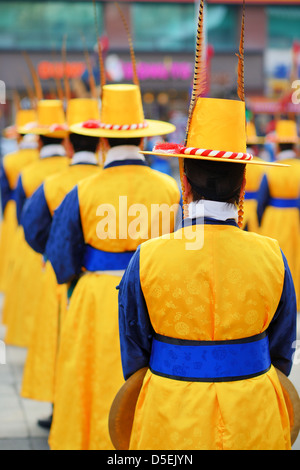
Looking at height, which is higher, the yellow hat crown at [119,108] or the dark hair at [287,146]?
the yellow hat crown at [119,108]

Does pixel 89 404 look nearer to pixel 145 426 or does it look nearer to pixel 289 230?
pixel 145 426

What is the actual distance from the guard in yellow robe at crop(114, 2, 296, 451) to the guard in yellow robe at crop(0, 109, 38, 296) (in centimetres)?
544

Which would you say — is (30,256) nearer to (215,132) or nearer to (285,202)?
(285,202)

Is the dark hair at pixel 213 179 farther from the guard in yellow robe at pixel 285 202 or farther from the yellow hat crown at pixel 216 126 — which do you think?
the guard in yellow robe at pixel 285 202

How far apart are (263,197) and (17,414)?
4002 mm

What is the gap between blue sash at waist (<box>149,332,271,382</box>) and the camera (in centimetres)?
236

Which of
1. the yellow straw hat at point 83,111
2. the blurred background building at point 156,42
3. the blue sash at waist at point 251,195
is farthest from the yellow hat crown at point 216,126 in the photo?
the blurred background building at point 156,42

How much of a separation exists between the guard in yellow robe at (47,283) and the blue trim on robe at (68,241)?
0.48 meters

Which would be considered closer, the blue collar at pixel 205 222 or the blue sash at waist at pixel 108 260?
the blue collar at pixel 205 222

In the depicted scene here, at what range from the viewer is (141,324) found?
244cm

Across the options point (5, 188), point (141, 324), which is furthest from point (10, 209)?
point (141, 324)

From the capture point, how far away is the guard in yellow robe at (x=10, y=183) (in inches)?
314

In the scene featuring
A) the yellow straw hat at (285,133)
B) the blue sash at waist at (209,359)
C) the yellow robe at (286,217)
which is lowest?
the yellow robe at (286,217)
